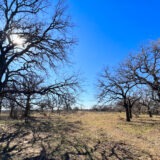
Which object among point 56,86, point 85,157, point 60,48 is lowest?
point 85,157

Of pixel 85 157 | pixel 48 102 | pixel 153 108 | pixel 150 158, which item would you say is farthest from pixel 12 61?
pixel 153 108

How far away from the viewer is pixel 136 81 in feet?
58.4

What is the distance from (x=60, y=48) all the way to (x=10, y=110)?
398cm

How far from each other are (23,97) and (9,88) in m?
0.82

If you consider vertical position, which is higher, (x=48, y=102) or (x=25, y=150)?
(x=48, y=102)

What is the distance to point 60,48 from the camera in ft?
Result: 30.5

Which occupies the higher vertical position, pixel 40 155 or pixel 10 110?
pixel 10 110

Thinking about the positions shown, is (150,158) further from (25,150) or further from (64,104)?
(25,150)

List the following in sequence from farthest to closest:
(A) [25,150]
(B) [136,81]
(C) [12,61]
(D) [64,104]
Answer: (B) [136,81] < (C) [12,61] < (D) [64,104] < (A) [25,150]

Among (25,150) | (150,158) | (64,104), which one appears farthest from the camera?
(64,104)

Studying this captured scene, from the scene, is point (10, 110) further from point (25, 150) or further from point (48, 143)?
point (48, 143)

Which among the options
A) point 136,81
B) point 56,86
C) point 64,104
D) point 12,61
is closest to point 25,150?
point 64,104

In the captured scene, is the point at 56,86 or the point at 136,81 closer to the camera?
the point at 56,86

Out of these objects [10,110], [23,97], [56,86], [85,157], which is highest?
[56,86]
